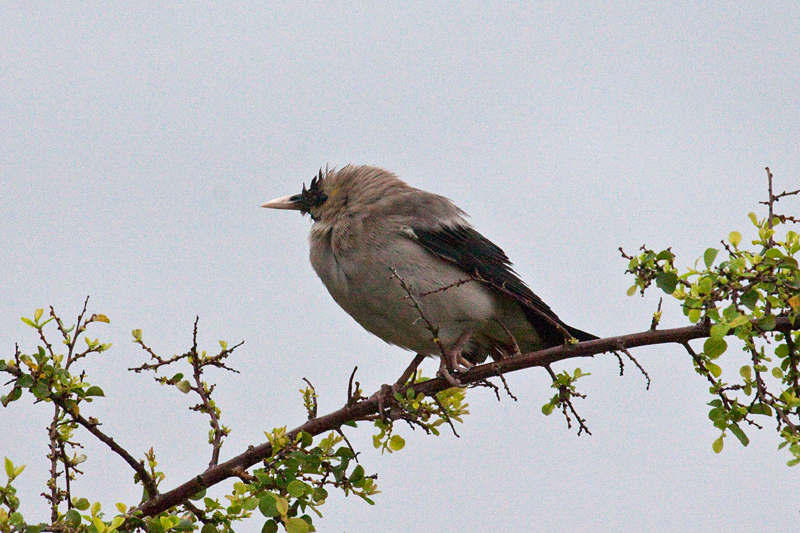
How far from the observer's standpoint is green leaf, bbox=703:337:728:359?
288cm

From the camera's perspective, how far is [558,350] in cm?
348

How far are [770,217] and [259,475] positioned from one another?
2.01m

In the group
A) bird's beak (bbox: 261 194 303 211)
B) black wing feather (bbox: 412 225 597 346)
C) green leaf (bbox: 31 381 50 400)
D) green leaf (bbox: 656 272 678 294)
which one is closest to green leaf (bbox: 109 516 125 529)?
green leaf (bbox: 31 381 50 400)

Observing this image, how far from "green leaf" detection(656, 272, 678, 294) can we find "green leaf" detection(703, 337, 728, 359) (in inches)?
8.2

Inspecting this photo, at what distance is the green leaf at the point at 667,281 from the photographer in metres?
2.98

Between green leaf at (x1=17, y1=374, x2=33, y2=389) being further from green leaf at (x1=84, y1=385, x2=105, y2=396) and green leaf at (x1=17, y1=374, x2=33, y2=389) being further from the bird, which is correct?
the bird

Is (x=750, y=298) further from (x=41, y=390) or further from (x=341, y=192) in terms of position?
(x=341, y=192)

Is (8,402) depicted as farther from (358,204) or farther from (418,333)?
(358,204)

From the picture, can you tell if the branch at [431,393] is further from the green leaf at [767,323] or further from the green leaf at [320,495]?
the green leaf at [320,495]

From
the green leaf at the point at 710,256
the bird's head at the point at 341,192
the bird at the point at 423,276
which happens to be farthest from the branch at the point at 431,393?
the bird's head at the point at 341,192

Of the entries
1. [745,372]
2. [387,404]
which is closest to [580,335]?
[387,404]

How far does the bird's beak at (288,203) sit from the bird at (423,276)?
52cm

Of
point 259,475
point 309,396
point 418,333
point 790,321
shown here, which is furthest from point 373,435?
point 790,321

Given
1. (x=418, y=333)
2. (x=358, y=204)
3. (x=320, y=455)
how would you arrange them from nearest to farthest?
(x=320, y=455)
(x=418, y=333)
(x=358, y=204)
